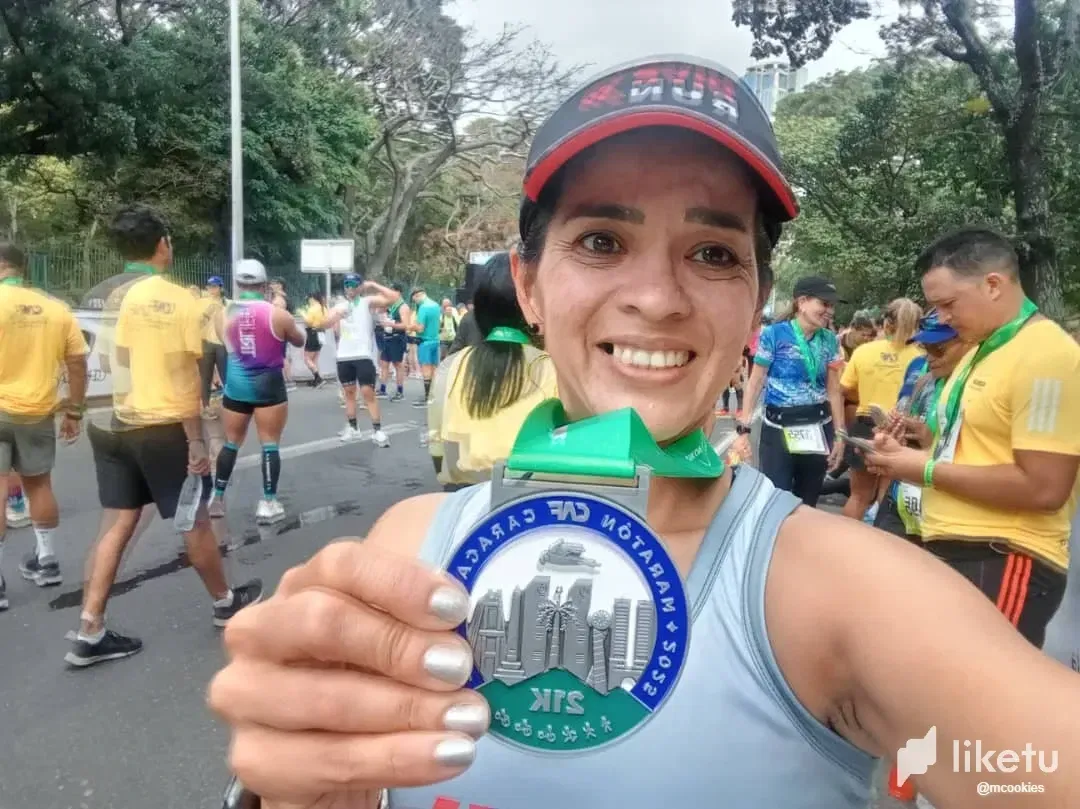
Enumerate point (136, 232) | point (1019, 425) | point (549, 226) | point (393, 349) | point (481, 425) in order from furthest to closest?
1. point (393, 349)
2. point (136, 232)
3. point (481, 425)
4. point (1019, 425)
5. point (549, 226)

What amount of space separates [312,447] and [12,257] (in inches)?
182

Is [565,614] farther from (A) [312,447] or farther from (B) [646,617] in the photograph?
(A) [312,447]

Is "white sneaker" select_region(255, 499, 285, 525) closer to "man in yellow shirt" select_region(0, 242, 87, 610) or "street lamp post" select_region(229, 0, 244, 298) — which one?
"man in yellow shirt" select_region(0, 242, 87, 610)

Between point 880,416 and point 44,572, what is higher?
point 880,416

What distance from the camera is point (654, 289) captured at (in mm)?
994

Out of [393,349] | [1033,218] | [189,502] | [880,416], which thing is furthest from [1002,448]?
[393,349]

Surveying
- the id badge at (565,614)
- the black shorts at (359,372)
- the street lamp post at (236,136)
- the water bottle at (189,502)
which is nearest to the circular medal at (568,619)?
the id badge at (565,614)

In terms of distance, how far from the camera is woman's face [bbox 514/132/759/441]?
101 centimetres

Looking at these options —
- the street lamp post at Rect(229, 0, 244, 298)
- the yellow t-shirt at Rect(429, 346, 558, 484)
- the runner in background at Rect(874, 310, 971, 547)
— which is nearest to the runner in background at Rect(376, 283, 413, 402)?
the street lamp post at Rect(229, 0, 244, 298)

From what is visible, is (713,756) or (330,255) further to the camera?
(330,255)

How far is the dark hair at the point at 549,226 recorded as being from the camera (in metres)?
1.09

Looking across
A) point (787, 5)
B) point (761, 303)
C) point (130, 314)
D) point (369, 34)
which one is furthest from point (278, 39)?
point (761, 303)

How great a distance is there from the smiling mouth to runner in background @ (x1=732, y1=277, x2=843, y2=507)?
431cm

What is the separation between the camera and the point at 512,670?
0.74m
